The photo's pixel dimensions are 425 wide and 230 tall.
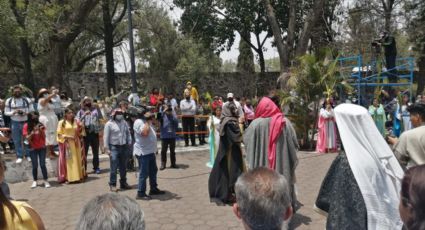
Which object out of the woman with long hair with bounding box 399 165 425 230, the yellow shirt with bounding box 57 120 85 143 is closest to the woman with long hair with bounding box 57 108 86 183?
the yellow shirt with bounding box 57 120 85 143

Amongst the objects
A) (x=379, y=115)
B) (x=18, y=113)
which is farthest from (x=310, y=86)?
(x=18, y=113)

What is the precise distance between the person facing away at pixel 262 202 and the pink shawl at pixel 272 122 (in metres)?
3.19

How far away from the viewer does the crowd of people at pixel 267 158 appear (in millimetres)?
2133

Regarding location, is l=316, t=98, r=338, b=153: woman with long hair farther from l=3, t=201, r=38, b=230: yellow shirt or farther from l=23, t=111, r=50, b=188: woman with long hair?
l=3, t=201, r=38, b=230: yellow shirt

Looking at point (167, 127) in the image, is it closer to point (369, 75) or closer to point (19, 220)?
point (19, 220)

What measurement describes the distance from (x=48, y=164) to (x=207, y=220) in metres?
5.18

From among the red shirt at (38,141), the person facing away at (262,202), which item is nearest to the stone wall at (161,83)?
the red shirt at (38,141)

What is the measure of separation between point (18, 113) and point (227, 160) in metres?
5.66

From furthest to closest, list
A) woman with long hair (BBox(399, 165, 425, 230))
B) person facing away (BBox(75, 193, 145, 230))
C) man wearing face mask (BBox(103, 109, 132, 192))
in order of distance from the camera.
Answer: man wearing face mask (BBox(103, 109, 132, 192))
person facing away (BBox(75, 193, 145, 230))
woman with long hair (BBox(399, 165, 425, 230))

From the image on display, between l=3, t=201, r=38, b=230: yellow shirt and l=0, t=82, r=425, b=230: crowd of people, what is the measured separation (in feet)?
0.06

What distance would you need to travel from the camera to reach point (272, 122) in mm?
5473

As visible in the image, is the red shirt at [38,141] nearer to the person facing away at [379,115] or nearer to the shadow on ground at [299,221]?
the shadow on ground at [299,221]

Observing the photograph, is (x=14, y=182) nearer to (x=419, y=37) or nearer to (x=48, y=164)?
→ (x=48, y=164)

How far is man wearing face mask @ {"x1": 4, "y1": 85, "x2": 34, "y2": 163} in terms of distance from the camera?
970cm
